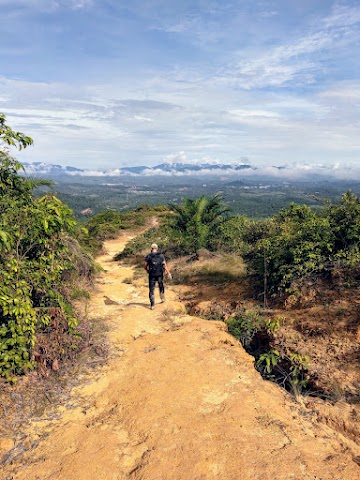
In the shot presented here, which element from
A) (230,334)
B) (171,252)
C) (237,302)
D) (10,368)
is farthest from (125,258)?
(10,368)

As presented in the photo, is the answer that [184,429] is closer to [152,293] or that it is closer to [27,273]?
[27,273]

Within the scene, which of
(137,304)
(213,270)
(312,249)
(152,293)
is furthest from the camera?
(213,270)

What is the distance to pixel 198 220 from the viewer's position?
521 inches

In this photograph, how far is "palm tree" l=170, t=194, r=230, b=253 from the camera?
13.1m

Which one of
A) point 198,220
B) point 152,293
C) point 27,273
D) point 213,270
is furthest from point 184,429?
point 198,220

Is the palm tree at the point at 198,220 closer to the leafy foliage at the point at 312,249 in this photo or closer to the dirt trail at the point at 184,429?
the leafy foliage at the point at 312,249

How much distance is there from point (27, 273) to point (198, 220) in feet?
29.8

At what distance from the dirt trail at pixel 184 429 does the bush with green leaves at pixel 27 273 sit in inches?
39.3

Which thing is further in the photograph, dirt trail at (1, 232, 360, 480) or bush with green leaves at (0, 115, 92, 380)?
bush with green leaves at (0, 115, 92, 380)

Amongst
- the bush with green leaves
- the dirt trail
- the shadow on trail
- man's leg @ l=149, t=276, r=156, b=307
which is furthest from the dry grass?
the bush with green leaves

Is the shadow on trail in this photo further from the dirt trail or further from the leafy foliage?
the leafy foliage

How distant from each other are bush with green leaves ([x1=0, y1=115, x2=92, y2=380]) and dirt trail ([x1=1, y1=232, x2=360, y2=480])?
100 cm

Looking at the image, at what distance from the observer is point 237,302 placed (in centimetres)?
785

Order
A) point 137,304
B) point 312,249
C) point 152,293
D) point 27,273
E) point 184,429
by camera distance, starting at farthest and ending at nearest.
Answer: point 137,304 < point 152,293 < point 312,249 < point 27,273 < point 184,429
